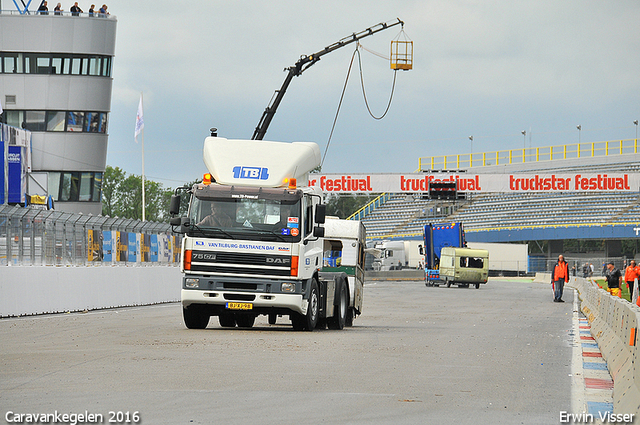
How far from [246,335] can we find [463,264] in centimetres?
4329

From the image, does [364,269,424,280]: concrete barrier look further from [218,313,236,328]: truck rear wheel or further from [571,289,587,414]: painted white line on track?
[571,289,587,414]: painted white line on track

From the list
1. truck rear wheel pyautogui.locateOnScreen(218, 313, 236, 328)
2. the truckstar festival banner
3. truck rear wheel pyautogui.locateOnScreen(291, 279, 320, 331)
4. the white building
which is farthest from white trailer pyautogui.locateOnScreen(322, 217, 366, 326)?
the white building

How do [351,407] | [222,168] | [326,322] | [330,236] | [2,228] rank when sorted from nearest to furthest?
1. [351,407]
2. [222,168]
3. [326,322]
4. [2,228]
5. [330,236]

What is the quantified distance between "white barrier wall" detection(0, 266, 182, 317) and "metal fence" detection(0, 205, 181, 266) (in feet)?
0.96

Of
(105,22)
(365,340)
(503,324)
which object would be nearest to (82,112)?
(105,22)

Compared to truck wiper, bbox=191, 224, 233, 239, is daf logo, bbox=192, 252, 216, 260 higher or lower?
lower

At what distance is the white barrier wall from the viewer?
20062 millimetres

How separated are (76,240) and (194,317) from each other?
8245mm

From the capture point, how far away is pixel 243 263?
16.1 m

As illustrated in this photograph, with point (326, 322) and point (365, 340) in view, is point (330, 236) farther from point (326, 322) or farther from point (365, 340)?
point (365, 340)

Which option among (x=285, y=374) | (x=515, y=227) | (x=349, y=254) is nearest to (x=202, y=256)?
(x=349, y=254)

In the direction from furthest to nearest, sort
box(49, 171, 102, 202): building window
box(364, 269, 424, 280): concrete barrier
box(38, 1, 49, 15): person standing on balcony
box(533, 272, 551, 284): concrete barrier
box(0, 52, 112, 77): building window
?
box(533, 272, 551, 284): concrete barrier
box(364, 269, 424, 280): concrete barrier
box(49, 171, 102, 202): building window
box(0, 52, 112, 77): building window
box(38, 1, 49, 15): person standing on balcony

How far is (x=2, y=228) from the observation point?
2011cm

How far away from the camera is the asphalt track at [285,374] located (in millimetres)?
7418
